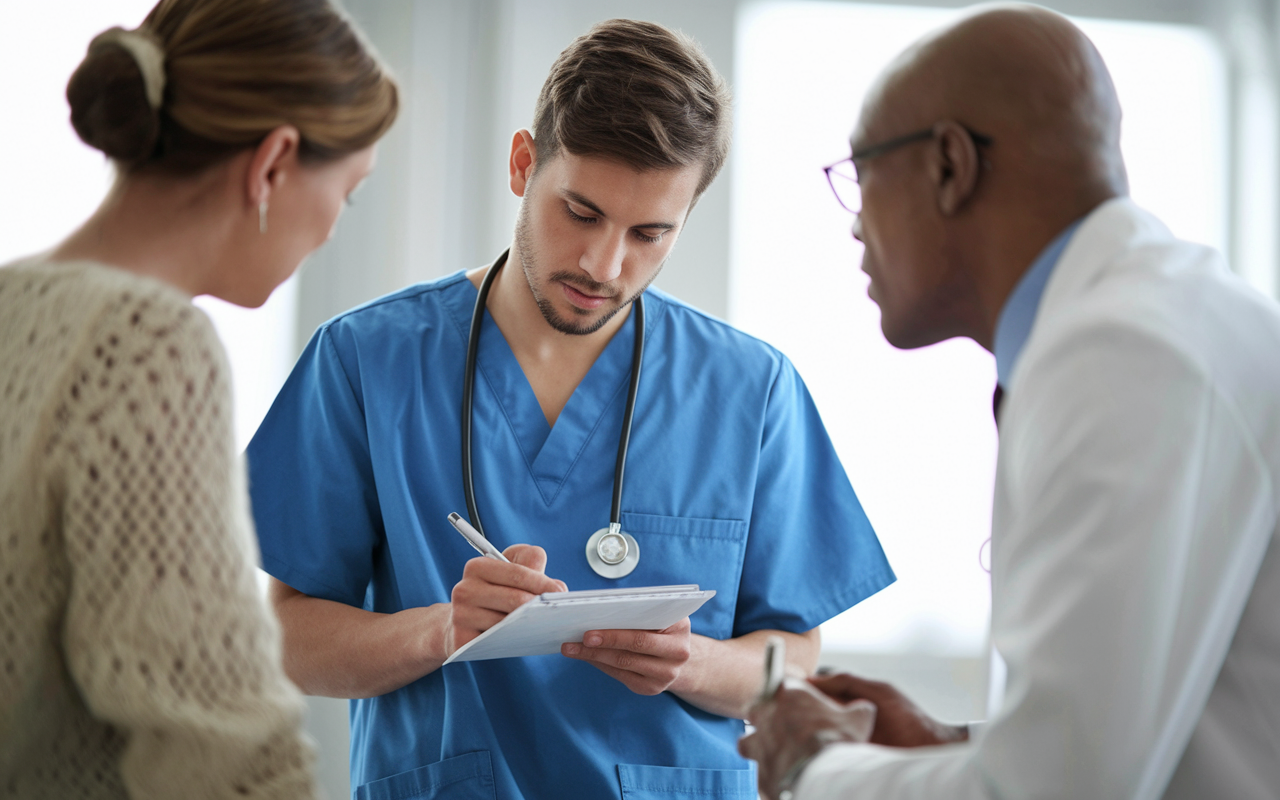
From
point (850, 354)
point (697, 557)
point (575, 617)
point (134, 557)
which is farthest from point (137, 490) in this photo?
point (850, 354)

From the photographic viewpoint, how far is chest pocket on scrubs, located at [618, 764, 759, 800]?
129 centimetres

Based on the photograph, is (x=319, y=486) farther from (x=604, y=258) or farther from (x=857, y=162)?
(x=857, y=162)

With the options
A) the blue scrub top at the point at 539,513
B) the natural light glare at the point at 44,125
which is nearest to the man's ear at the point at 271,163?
the blue scrub top at the point at 539,513

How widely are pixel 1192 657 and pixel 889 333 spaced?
0.46 metres

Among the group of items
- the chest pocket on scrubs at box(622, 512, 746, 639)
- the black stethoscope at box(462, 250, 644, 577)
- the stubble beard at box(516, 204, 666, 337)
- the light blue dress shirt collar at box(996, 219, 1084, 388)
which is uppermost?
the light blue dress shirt collar at box(996, 219, 1084, 388)

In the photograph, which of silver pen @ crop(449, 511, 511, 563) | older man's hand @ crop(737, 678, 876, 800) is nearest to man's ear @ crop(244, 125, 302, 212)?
silver pen @ crop(449, 511, 511, 563)

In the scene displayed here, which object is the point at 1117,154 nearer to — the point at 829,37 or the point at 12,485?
the point at 12,485

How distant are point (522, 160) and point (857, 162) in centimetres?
70

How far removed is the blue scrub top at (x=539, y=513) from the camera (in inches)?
51.1

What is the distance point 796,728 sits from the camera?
84 cm

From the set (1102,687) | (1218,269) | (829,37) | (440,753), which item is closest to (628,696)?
(440,753)

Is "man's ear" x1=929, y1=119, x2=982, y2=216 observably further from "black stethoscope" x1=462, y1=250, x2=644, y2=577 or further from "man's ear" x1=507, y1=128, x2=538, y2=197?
"man's ear" x1=507, y1=128, x2=538, y2=197

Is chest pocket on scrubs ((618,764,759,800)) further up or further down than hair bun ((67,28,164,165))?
further down

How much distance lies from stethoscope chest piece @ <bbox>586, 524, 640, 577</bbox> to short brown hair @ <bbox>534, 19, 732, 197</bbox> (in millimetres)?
530
